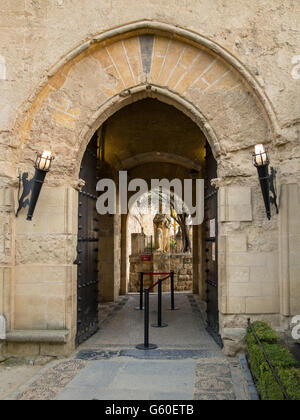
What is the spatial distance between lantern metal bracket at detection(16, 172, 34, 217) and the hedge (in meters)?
3.09

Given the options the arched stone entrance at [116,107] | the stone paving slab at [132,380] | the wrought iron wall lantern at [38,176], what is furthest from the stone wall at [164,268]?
the wrought iron wall lantern at [38,176]

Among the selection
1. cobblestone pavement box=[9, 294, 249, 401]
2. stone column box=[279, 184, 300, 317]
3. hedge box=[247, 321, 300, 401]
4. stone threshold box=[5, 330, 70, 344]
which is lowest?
cobblestone pavement box=[9, 294, 249, 401]

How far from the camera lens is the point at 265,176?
4.23 metres

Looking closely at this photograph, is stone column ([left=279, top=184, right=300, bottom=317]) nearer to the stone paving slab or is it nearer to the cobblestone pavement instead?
the cobblestone pavement

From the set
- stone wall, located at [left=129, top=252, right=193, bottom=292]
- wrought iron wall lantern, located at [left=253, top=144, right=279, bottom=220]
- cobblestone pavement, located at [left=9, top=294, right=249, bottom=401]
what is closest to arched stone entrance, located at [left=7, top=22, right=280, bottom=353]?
wrought iron wall lantern, located at [left=253, top=144, right=279, bottom=220]

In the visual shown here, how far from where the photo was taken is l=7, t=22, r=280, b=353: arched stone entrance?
182 inches

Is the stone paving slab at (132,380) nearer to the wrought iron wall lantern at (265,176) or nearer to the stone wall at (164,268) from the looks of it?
the wrought iron wall lantern at (265,176)

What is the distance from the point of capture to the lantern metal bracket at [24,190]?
4637 millimetres

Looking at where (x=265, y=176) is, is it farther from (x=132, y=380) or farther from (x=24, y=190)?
(x=24, y=190)

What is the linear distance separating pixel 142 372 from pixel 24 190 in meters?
2.55

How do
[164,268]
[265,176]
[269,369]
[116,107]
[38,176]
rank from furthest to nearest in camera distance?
[164,268] → [116,107] → [38,176] → [265,176] → [269,369]

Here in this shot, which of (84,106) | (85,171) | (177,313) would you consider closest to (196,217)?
(177,313)

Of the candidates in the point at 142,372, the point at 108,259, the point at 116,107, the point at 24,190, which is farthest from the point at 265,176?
the point at 108,259

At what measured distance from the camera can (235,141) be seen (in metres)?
4.76
